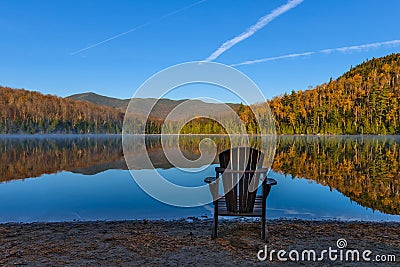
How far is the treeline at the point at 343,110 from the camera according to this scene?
10162 cm

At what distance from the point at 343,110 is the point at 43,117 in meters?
118

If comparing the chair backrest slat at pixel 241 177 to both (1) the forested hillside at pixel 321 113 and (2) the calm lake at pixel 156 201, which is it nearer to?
(2) the calm lake at pixel 156 201

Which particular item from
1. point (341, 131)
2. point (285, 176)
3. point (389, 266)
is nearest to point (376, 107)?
point (341, 131)

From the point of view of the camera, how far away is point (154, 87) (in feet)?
23.7

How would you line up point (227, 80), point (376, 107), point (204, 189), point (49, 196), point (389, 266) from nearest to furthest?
1. point (389, 266)
2. point (227, 80)
3. point (49, 196)
4. point (204, 189)
5. point (376, 107)

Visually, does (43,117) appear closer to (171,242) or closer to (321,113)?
(321,113)

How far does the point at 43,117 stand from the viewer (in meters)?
141

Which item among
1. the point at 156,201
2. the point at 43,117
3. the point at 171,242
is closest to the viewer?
the point at 171,242

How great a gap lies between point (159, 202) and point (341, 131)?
4059 inches

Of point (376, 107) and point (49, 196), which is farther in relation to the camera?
point (376, 107)

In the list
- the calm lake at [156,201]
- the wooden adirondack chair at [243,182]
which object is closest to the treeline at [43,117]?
the calm lake at [156,201]

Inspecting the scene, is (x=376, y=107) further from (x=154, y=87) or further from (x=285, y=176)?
(x=154, y=87)

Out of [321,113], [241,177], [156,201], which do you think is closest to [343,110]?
[321,113]

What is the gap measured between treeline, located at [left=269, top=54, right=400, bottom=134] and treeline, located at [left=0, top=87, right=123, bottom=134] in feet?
296
